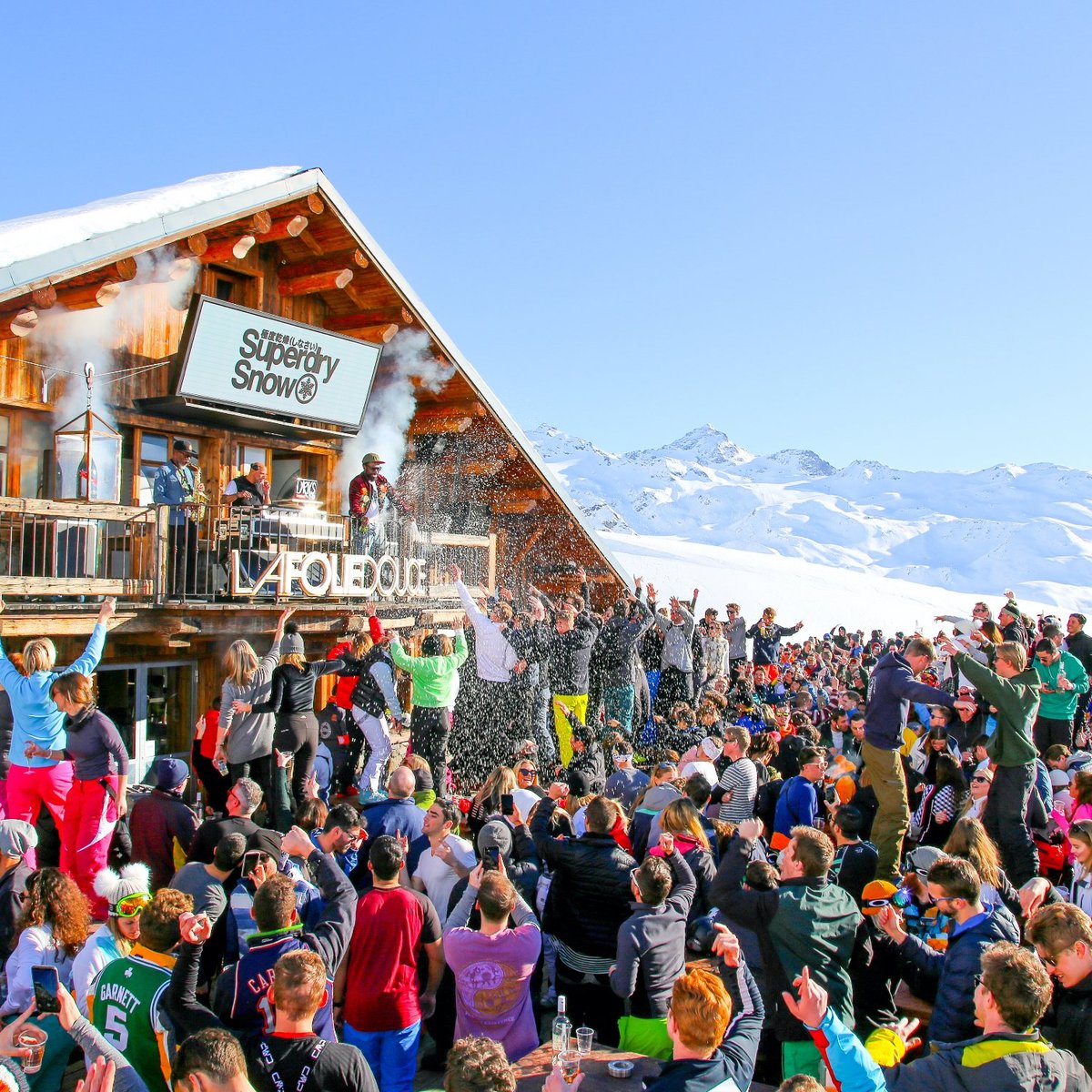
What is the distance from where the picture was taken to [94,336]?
1138 centimetres

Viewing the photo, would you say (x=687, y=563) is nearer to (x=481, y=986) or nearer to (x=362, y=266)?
(x=362, y=266)

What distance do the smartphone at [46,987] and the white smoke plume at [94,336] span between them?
832cm

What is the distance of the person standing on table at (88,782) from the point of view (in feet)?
21.3

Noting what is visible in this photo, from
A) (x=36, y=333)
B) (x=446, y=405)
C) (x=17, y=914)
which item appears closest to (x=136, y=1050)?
(x=17, y=914)

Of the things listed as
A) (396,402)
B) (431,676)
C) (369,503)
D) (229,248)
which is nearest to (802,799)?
(431,676)

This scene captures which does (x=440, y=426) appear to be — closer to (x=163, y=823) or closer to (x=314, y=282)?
(x=314, y=282)

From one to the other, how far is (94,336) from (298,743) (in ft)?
19.8

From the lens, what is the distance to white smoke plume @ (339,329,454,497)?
14273mm

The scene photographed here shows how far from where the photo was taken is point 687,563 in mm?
46344

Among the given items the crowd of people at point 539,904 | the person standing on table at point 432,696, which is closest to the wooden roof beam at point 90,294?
the crowd of people at point 539,904

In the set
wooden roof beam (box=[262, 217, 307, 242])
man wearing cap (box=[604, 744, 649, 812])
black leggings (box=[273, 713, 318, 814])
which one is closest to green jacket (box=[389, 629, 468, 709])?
black leggings (box=[273, 713, 318, 814])

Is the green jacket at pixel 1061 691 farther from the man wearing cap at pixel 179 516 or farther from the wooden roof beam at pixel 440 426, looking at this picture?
the wooden roof beam at pixel 440 426

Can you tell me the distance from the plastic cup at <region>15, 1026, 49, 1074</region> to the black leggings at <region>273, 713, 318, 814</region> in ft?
15.0

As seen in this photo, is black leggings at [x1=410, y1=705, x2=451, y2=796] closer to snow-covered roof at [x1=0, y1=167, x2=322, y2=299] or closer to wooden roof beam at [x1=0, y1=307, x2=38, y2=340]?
snow-covered roof at [x1=0, y1=167, x2=322, y2=299]
